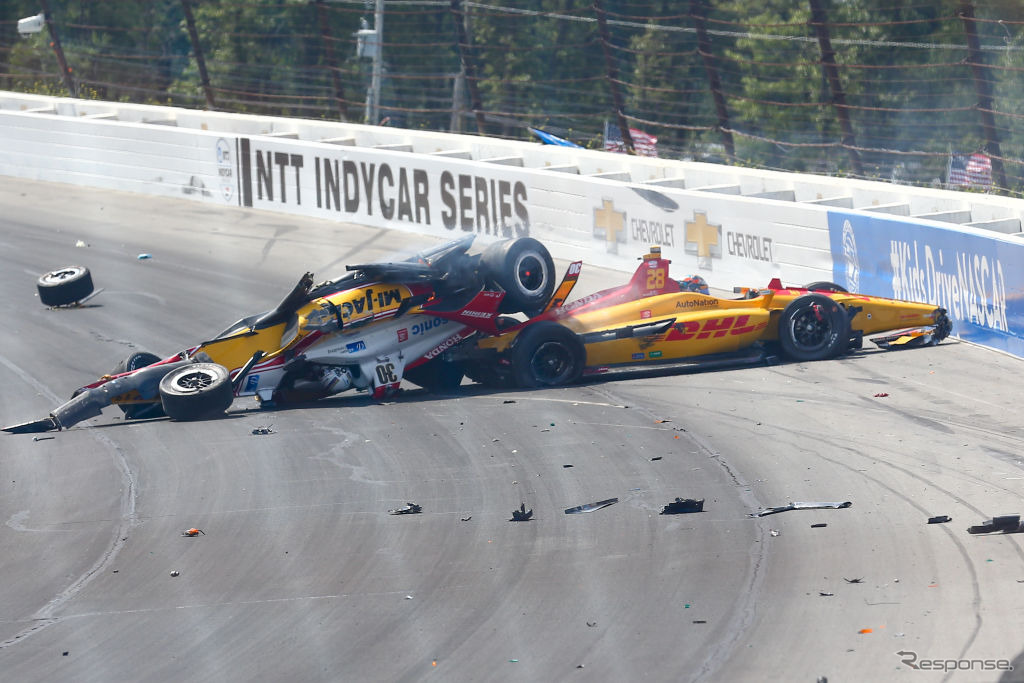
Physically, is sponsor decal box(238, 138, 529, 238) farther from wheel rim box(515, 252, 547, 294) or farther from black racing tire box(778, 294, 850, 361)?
black racing tire box(778, 294, 850, 361)

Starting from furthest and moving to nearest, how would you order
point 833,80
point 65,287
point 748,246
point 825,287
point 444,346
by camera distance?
point 833,80
point 65,287
point 748,246
point 825,287
point 444,346

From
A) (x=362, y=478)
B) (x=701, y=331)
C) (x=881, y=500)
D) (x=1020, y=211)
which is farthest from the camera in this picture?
(x=1020, y=211)

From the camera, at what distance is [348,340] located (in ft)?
39.2

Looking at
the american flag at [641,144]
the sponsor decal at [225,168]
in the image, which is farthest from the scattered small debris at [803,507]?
the sponsor decal at [225,168]

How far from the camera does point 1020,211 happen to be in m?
14.5

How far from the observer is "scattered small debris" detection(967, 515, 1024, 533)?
7719 millimetres

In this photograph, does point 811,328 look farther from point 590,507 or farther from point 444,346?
point 590,507

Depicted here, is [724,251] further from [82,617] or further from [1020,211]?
[82,617]

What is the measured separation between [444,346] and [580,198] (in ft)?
20.9

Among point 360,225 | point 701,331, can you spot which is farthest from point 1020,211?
point 360,225

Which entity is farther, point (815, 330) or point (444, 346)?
point (815, 330)

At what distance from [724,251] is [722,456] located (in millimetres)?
7041

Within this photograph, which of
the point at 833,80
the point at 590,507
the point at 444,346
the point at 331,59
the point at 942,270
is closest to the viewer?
the point at 590,507

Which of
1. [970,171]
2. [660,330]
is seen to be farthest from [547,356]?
[970,171]
